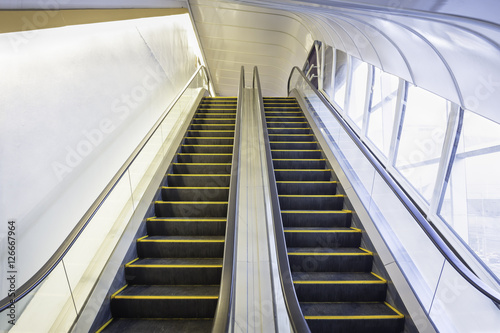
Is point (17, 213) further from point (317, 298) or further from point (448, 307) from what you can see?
point (448, 307)

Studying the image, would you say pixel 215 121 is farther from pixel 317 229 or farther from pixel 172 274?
pixel 172 274

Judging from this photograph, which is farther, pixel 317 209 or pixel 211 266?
pixel 317 209

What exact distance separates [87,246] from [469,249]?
4.04 meters

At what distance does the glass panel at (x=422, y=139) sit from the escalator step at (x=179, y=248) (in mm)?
3104

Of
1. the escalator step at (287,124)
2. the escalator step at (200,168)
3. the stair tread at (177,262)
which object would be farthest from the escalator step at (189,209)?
the escalator step at (287,124)

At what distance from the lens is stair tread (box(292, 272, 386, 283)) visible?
3.26 meters

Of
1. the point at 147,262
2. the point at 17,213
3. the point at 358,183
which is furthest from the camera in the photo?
the point at 358,183

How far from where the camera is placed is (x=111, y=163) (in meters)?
3.95

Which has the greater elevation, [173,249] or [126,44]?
[126,44]

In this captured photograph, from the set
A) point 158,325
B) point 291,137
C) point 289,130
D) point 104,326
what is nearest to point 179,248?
point 158,325

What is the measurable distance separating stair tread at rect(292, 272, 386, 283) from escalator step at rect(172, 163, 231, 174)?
228 centimetres

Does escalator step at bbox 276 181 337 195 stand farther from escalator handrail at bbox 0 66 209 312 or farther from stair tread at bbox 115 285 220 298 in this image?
escalator handrail at bbox 0 66 209 312

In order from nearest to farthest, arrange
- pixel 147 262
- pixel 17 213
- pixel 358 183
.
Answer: pixel 17 213 → pixel 147 262 → pixel 358 183

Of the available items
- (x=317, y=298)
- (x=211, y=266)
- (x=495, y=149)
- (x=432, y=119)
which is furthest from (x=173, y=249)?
(x=432, y=119)
